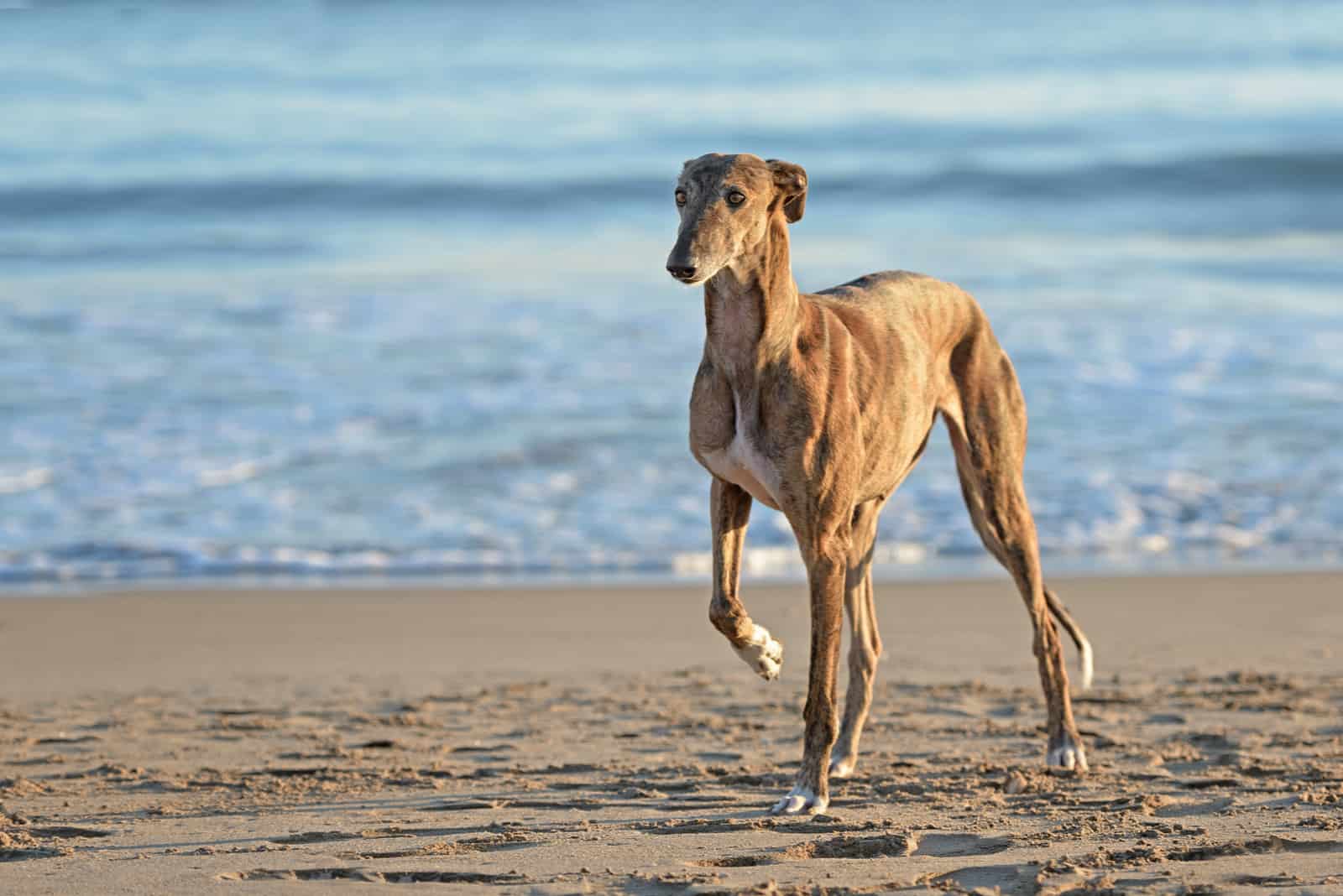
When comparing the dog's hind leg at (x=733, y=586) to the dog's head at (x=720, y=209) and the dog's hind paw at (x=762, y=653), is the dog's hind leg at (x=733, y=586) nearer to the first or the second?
the dog's hind paw at (x=762, y=653)

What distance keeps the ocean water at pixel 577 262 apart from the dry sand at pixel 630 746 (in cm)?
126

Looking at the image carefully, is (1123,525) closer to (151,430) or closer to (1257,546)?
(1257,546)

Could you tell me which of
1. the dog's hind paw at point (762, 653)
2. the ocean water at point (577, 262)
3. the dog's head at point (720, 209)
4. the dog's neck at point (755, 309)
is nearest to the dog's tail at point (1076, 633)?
the dog's hind paw at point (762, 653)

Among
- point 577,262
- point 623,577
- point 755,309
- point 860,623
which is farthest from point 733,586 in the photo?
point 577,262

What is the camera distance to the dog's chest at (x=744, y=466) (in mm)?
4941

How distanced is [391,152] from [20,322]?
477 inches

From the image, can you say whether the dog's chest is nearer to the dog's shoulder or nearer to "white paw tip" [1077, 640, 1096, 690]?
the dog's shoulder

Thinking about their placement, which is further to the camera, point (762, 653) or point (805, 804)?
point (762, 653)

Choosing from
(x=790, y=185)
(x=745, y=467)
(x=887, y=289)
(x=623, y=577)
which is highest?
(x=790, y=185)

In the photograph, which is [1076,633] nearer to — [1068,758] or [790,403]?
[1068,758]

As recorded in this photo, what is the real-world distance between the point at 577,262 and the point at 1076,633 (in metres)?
14.5

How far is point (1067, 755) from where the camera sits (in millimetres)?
5668

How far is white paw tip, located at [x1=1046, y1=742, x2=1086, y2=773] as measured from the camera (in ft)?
18.5

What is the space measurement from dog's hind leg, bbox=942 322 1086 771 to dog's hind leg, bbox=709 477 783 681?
103cm
